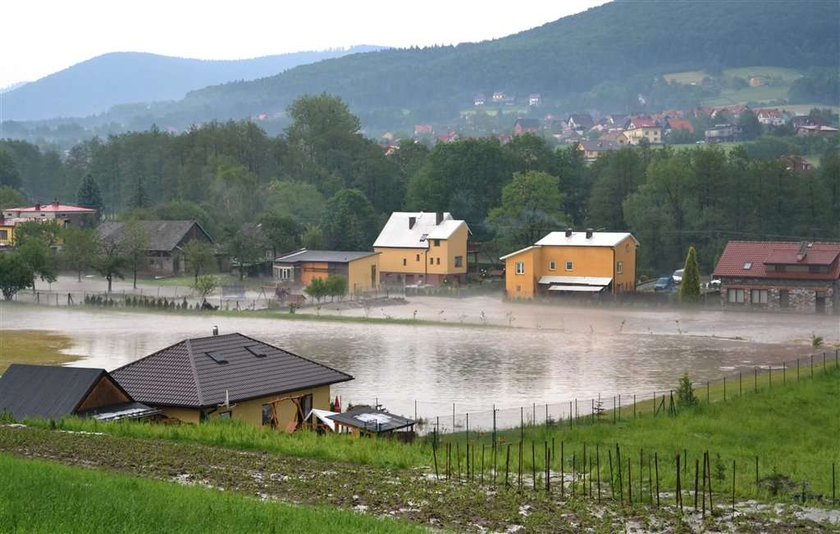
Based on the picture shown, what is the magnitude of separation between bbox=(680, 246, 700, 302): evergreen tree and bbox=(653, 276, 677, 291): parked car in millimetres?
5532

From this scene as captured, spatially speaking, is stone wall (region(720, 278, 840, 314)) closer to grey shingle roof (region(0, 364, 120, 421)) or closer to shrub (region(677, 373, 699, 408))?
shrub (region(677, 373, 699, 408))

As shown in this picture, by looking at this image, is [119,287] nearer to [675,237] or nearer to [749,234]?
[675,237]

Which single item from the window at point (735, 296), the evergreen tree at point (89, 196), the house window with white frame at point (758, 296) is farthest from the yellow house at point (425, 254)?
the evergreen tree at point (89, 196)

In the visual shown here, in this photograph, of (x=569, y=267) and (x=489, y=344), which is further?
(x=569, y=267)

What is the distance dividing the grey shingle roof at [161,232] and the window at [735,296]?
93.8 ft

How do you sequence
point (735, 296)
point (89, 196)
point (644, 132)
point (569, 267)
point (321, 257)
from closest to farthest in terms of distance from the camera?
point (735, 296) < point (569, 267) < point (321, 257) < point (89, 196) < point (644, 132)

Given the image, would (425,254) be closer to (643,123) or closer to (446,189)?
(446,189)

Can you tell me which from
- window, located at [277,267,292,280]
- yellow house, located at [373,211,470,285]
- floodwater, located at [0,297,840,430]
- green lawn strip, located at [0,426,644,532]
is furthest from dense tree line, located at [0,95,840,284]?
green lawn strip, located at [0,426,644,532]

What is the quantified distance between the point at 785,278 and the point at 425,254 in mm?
18238

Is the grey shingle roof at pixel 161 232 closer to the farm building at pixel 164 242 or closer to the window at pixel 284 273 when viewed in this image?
the farm building at pixel 164 242

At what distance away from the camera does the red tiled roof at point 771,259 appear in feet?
163

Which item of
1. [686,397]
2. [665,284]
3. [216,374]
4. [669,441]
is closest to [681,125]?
[665,284]

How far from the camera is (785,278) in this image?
5012 centimetres

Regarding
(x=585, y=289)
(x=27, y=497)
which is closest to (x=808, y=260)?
(x=585, y=289)
